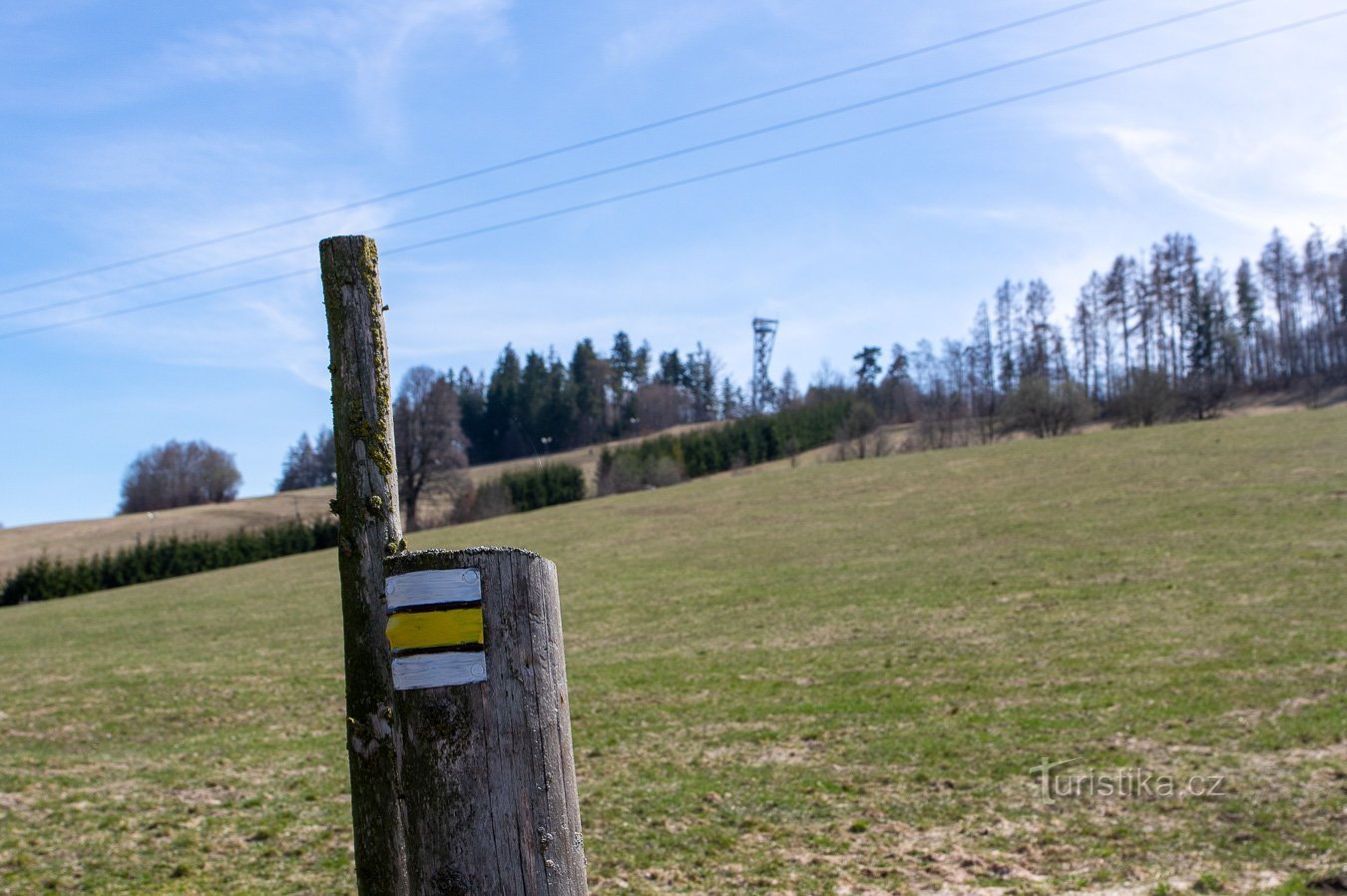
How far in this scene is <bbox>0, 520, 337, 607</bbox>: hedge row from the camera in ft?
156

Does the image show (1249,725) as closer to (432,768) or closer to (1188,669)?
(1188,669)

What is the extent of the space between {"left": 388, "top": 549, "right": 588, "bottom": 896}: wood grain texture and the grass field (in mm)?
4137

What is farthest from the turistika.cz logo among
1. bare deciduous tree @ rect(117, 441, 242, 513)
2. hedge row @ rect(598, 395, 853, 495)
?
bare deciduous tree @ rect(117, 441, 242, 513)

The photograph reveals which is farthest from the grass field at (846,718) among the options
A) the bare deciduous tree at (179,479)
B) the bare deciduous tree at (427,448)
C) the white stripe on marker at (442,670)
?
the bare deciduous tree at (179,479)

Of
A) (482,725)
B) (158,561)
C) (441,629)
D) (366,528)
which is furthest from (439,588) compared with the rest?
(158,561)

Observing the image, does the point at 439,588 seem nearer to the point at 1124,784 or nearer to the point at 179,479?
the point at 1124,784

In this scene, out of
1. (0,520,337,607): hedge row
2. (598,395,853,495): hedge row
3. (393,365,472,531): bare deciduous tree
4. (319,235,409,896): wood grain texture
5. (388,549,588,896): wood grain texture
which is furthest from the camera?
(598,395,853,495): hedge row

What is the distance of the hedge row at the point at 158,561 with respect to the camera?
156 ft

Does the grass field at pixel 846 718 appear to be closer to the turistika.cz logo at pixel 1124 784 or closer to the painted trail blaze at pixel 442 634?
the turistika.cz logo at pixel 1124 784

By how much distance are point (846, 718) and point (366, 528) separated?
8695 mm

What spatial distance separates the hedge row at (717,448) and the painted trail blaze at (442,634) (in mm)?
66844

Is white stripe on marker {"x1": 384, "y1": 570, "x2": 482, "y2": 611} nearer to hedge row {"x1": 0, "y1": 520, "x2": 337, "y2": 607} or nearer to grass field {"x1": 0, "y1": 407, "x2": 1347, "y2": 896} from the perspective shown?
grass field {"x1": 0, "y1": 407, "x2": 1347, "y2": 896}

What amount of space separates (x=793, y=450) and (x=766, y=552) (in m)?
51.3

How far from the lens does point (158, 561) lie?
5384 centimetres
